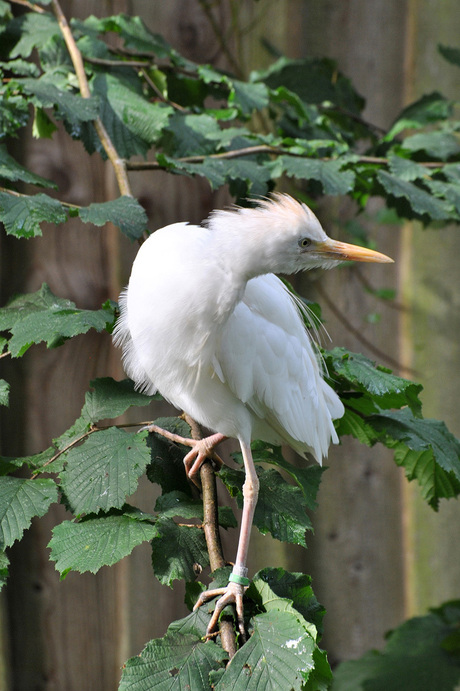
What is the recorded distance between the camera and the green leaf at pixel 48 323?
31.6 inches

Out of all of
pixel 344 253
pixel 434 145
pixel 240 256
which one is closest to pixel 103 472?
pixel 240 256

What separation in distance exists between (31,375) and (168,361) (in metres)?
0.51

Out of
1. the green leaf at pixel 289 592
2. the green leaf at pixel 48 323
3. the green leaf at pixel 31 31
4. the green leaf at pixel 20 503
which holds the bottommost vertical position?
the green leaf at pixel 289 592

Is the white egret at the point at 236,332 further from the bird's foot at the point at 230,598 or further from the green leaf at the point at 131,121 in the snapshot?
the green leaf at the point at 131,121

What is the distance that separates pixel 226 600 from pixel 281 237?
1.49 feet

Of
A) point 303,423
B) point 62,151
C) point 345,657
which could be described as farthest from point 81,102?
point 345,657

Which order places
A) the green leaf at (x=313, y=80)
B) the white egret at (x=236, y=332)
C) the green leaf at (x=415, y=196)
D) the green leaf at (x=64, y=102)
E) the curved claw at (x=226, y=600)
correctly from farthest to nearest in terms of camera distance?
the green leaf at (x=313, y=80)
the green leaf at (x=415, y=196)
the green leaf at (x=64, y=102)
the white egret at (x=236, y=332)
the curved claw at (x=226, y=600)

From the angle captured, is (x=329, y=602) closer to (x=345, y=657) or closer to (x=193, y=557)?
(x=345, y=657)

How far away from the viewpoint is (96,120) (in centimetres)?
115

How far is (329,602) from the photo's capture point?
1.77 metres

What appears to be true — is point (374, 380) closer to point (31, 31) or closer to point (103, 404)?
point (103, 404)

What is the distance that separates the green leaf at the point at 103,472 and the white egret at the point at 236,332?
0.52ft

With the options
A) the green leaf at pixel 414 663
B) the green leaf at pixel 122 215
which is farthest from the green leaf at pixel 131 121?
the green leaf at pixel 414 663

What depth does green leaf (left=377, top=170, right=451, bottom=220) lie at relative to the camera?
116 cm
